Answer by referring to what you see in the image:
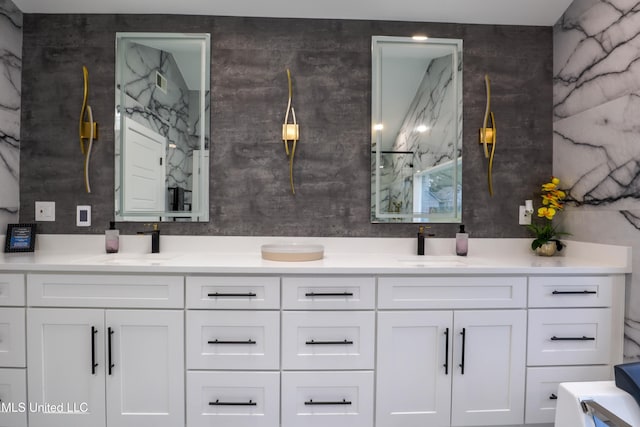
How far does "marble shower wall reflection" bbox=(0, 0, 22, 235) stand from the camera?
6.09 ft

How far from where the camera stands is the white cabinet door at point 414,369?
59.1 inches

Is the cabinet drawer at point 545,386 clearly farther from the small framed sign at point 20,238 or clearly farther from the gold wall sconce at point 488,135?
the small framed sign at point 20,238

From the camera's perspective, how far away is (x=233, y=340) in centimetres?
149

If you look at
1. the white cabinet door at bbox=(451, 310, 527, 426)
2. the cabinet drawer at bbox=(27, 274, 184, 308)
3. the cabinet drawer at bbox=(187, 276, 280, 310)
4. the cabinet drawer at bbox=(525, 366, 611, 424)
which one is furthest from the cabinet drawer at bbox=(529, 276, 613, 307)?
the cabinet drawer at bbox=(27, 274, 184, 308)

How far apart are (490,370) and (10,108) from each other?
9.69ft

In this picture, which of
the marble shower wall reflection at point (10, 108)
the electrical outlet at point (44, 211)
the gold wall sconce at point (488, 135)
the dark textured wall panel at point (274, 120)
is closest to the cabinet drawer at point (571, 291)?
the dark textured wall panel at point (274, 120)

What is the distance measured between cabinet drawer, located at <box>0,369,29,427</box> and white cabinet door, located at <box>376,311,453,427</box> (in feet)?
5.34

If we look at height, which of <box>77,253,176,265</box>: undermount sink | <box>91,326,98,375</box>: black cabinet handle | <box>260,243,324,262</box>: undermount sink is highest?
<box>260,243,324,262</box>: undermount sink

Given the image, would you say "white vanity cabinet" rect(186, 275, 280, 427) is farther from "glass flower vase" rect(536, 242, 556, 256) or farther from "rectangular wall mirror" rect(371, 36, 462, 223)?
"glass flower vase" rect(536, 242, 556, 256)

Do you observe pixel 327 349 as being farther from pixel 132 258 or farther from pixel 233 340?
pixel 132 258

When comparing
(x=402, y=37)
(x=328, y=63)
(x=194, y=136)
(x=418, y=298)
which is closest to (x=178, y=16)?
(x=194, y=136)

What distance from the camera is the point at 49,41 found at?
77.4 inches

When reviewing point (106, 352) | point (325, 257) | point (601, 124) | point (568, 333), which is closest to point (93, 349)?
point (106, 352)

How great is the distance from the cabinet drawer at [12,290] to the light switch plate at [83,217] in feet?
→ 1.74
